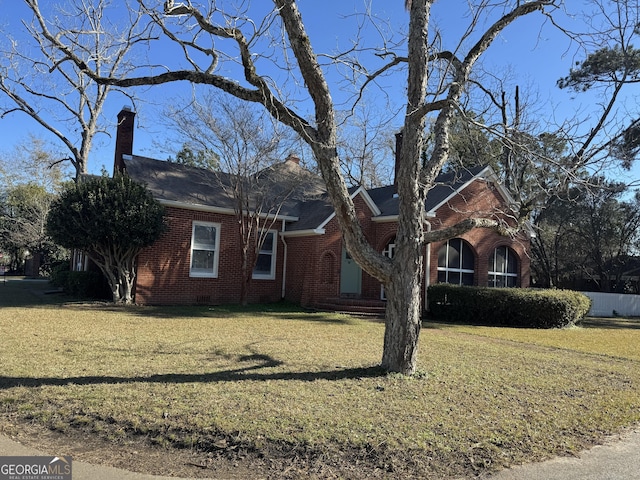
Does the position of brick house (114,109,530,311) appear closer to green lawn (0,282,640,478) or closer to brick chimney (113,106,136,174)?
brick chimney (113,106,136,174)

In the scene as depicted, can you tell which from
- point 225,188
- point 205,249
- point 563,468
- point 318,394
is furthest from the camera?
point 205,249

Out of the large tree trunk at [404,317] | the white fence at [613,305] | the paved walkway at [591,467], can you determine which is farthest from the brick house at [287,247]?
the paved walkway at [591,467]

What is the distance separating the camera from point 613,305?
2523cm

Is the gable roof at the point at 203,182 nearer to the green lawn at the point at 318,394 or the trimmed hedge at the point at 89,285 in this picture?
the trimmed hedge at the point at 89,285

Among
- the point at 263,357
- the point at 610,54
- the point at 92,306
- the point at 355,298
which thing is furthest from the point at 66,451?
the point at 610,54

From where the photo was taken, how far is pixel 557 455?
4473mm

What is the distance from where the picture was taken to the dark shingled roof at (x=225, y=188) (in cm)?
1670

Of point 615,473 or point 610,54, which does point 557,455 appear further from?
point 610,54

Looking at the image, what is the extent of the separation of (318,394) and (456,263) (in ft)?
46.2

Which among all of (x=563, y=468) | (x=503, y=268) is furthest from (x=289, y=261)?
(x=563, y=468)

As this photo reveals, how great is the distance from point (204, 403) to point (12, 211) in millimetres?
49626

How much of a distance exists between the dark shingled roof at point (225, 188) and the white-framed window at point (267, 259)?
77 centimetres

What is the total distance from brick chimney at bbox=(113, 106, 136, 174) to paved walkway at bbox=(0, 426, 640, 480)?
14972mm

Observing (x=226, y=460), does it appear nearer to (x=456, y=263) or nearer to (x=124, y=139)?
(x=456, y=263)
